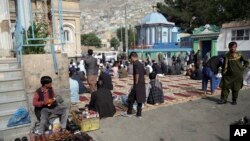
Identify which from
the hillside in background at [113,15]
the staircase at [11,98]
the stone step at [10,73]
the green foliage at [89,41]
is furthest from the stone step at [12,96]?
the hillside in background at [113,15]

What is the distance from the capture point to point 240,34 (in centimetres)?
2355

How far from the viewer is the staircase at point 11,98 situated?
5348mm

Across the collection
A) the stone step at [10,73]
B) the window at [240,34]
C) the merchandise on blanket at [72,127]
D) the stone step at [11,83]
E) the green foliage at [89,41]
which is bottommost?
the merchandise on blanket at [72,127]

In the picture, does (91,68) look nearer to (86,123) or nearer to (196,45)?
(86,123)

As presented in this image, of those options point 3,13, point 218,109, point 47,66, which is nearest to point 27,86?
point 47,66

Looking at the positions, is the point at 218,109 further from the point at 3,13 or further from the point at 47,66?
the point at 3,13

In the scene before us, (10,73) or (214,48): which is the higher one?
(214,48)

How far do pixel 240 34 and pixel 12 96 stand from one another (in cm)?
2210

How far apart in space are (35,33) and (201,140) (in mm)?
4404

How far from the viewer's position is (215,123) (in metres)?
5.89

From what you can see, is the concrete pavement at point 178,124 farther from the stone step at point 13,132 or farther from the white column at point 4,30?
the white column at point 4,30

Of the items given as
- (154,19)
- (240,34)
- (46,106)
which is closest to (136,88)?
(46,106)

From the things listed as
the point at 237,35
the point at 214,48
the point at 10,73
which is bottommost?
the point at 10,73

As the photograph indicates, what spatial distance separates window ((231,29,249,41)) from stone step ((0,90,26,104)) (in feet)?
71.0
